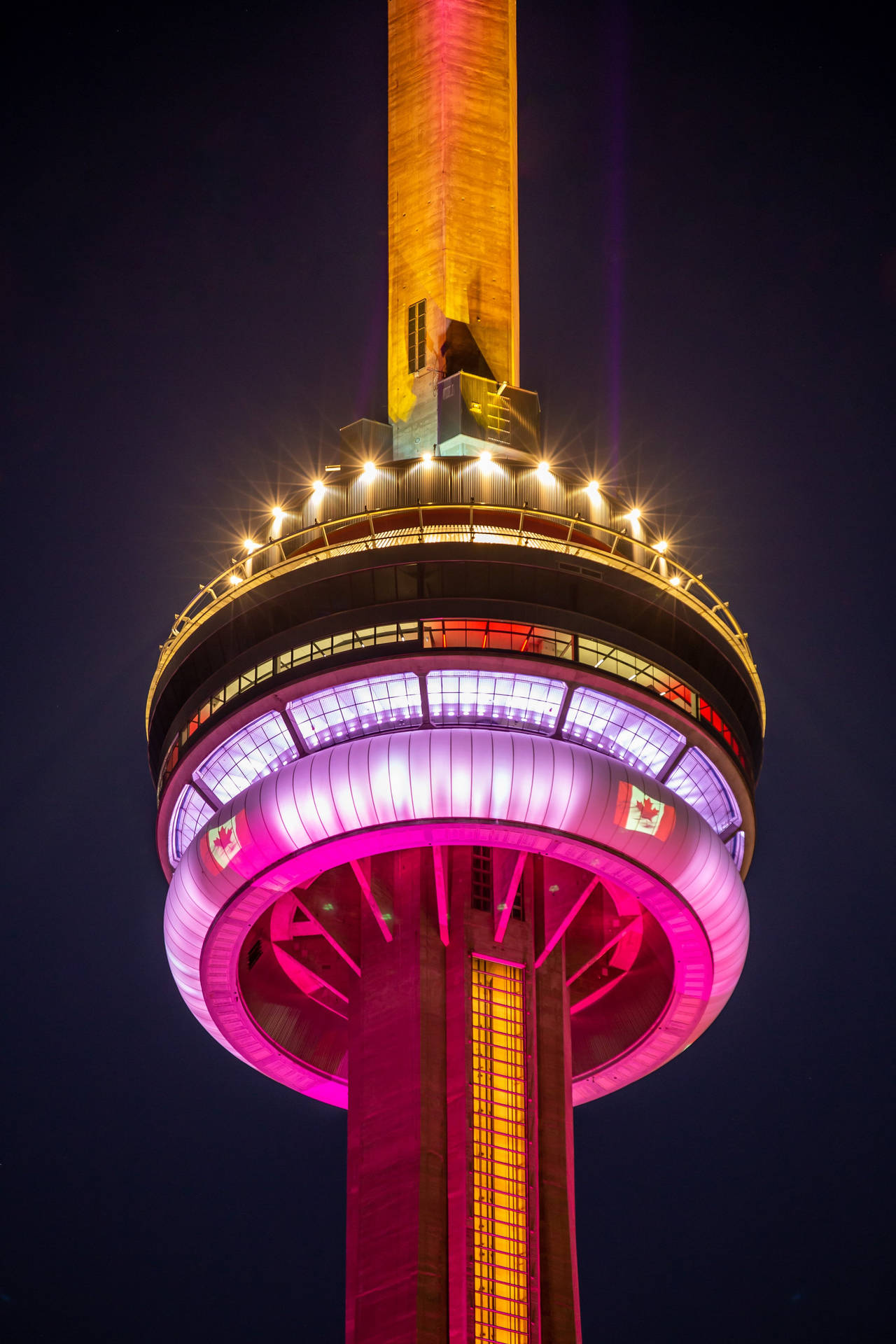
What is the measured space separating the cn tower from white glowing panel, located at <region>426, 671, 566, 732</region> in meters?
0.09

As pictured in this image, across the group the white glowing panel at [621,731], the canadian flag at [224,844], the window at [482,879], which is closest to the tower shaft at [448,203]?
the white glowing panel at [621,731]

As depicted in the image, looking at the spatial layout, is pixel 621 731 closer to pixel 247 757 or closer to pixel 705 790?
pixel 705 790

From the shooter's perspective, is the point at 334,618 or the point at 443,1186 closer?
the point at 443,1186

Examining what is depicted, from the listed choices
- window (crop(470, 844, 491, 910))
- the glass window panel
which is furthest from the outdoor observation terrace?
window (crop(470, 844, 491, 910))

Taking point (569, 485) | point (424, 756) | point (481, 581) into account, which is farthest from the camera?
point (569, 485)

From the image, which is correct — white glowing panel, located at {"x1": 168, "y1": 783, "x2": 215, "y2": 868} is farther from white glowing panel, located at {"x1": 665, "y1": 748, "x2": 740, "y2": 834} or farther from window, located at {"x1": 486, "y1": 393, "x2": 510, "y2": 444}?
window, located at {"x1": 486, "y1": 393, "x2": 510, "y2": 444}

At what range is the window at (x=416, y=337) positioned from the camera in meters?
83.1

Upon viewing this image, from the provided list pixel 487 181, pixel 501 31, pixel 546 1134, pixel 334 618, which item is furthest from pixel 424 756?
pixel 501 31

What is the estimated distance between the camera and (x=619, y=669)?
72.2 meters

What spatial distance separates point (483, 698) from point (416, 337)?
65.3ft

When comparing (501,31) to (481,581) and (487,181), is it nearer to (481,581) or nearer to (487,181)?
(487,181)

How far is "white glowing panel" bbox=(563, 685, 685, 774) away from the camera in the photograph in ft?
234

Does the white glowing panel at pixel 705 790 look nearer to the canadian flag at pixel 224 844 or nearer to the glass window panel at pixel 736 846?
the glass window panel at pixel 736 846

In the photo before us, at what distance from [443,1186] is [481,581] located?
66.3 feet
